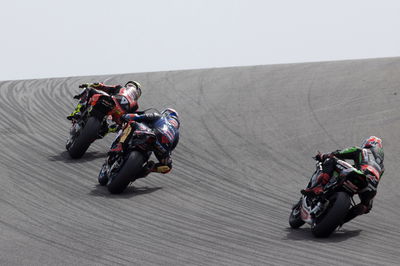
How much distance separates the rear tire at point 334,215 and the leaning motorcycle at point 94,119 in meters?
6.13

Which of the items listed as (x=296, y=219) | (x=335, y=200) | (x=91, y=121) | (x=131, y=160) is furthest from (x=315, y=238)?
(x=91, y=121)

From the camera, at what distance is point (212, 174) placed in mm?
14875

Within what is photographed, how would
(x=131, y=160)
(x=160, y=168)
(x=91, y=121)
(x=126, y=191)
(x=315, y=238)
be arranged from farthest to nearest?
(x=91, y=121)
(x=160, y=168)
(x=126, y=191)
(x=131, y=160)
(x=315, y=238)

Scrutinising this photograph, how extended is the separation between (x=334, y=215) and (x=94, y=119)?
652cm

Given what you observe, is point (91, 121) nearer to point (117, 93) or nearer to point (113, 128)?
point (113, 128)

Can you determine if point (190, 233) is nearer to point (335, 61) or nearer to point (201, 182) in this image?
point (201, 182)

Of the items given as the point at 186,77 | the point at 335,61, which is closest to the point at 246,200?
the point at 186,77

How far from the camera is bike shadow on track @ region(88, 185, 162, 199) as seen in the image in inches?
484

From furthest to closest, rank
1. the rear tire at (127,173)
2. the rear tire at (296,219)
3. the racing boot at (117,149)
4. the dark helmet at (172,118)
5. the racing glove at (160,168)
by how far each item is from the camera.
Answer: the dark helmet at (172,118) → the racing glove at (160,168) → the racing boot at (117,149) → the rear tire at (127,173) → the rear tire at (296,219)

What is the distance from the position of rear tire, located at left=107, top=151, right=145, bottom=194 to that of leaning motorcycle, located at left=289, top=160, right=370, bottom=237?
9.54 feet

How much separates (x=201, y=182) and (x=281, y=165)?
7.82 ft

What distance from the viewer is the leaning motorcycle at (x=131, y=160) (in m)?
12.1

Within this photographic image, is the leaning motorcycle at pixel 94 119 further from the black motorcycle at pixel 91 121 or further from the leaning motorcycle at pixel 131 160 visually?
the leaning motorcycle at pixel 131 160

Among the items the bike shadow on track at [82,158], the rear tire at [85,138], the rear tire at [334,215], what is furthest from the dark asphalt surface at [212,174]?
the rear tire at [85,138]
